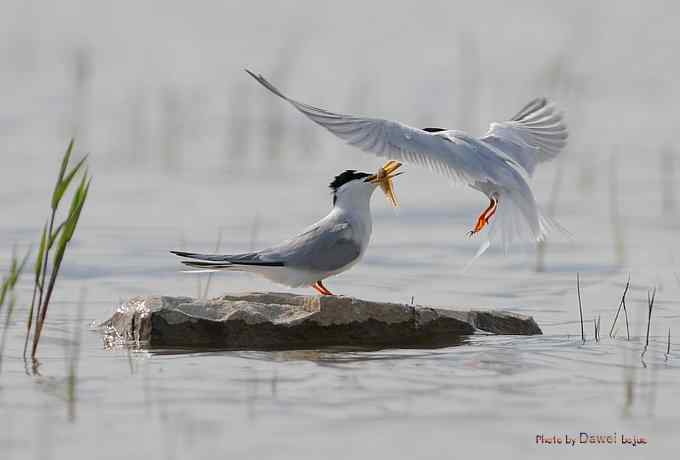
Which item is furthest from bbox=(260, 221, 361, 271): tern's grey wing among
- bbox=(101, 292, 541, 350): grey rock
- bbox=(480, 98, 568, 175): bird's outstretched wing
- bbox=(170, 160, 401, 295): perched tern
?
bbox=(480, 98, 568, 175): bird's outstretched wing

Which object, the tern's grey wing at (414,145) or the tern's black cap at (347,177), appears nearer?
the tern's grey wing at (414,145)

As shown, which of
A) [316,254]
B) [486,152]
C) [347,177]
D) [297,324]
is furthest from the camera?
[347,177]

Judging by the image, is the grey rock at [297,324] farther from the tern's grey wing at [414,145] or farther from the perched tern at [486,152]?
the tern's grey wing at [414,145]

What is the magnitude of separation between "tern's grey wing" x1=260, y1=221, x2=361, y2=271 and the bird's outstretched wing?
120 centimetres

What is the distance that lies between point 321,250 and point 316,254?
36mm

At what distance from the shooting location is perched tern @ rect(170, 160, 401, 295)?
6141mm

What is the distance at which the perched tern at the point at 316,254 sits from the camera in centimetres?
614

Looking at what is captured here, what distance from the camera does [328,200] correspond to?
40.6ft

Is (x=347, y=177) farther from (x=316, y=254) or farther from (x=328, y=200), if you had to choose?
(x=328, y=200)

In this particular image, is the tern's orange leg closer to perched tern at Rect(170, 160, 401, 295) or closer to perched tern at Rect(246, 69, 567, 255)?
perched tern at Rect(246, 69, 567, 255)

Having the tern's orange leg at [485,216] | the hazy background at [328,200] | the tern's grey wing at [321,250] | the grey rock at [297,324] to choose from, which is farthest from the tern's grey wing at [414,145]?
the hazy background at [328,200]

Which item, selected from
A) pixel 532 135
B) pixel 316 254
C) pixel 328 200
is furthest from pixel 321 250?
pixel 328 200

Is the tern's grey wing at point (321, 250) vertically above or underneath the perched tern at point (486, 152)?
underneath

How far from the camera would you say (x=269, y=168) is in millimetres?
13891
